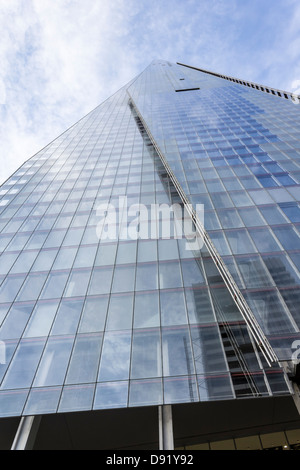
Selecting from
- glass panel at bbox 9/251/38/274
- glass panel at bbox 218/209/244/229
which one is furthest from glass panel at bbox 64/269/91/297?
glass panel at bbox 218/209/244/229

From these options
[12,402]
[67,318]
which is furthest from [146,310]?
[12,402]

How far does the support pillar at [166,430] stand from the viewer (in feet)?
34.4

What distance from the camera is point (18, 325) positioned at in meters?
14.7

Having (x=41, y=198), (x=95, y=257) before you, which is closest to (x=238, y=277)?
(x=95, y=257)

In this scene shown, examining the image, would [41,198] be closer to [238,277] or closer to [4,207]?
[4,207]

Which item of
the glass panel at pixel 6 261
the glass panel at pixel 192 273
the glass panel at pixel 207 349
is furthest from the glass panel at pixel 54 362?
the glass panel at pixel 6 261

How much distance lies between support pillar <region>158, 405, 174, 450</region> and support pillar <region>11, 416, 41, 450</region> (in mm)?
4812

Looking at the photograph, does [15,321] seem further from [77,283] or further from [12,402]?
[12,402]

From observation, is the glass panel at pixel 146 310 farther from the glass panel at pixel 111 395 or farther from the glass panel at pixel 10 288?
the glass panel at pixel 10 288

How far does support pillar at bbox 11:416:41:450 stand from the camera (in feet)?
34.8

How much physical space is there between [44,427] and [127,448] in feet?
15.0

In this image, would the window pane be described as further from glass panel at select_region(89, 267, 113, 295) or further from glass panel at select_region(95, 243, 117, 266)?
glass panel at select_region(95, 243, 117, 266)

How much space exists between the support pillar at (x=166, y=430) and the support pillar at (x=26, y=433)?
481cm

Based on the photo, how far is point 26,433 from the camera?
1084 cm
